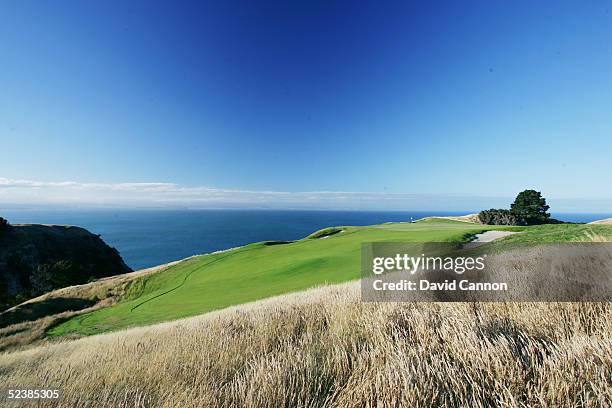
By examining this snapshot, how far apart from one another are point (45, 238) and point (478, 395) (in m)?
74.5

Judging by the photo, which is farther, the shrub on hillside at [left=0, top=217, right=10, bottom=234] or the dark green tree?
the shrub on hillside at [left=0, top=217, right=10, bottom=234]

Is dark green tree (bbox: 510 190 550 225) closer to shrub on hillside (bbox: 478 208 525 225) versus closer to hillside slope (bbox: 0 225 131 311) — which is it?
shrub on hillside (bbox: 478 208 525 225)

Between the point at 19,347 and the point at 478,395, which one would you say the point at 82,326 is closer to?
the point at 19,347

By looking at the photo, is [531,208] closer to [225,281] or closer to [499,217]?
[499,217]

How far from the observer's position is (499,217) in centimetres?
3806

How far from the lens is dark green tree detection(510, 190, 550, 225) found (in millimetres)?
38875

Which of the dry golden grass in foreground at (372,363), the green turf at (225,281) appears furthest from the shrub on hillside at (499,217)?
the dry golden grass in foreground at (372,363)

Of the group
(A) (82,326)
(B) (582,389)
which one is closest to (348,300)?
(B) (582,389)

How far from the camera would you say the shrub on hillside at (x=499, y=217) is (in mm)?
37438

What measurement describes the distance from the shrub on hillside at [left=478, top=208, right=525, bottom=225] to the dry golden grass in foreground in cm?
4199

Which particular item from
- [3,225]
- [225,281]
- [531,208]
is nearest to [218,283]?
[225,281]

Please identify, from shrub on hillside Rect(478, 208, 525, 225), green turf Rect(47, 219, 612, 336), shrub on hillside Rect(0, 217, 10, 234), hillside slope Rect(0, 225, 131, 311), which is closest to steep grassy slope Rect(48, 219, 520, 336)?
green turf Rect(47, 219, 612, 336)

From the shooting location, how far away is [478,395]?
1.84 metres

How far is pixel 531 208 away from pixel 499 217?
6741 millimetres
